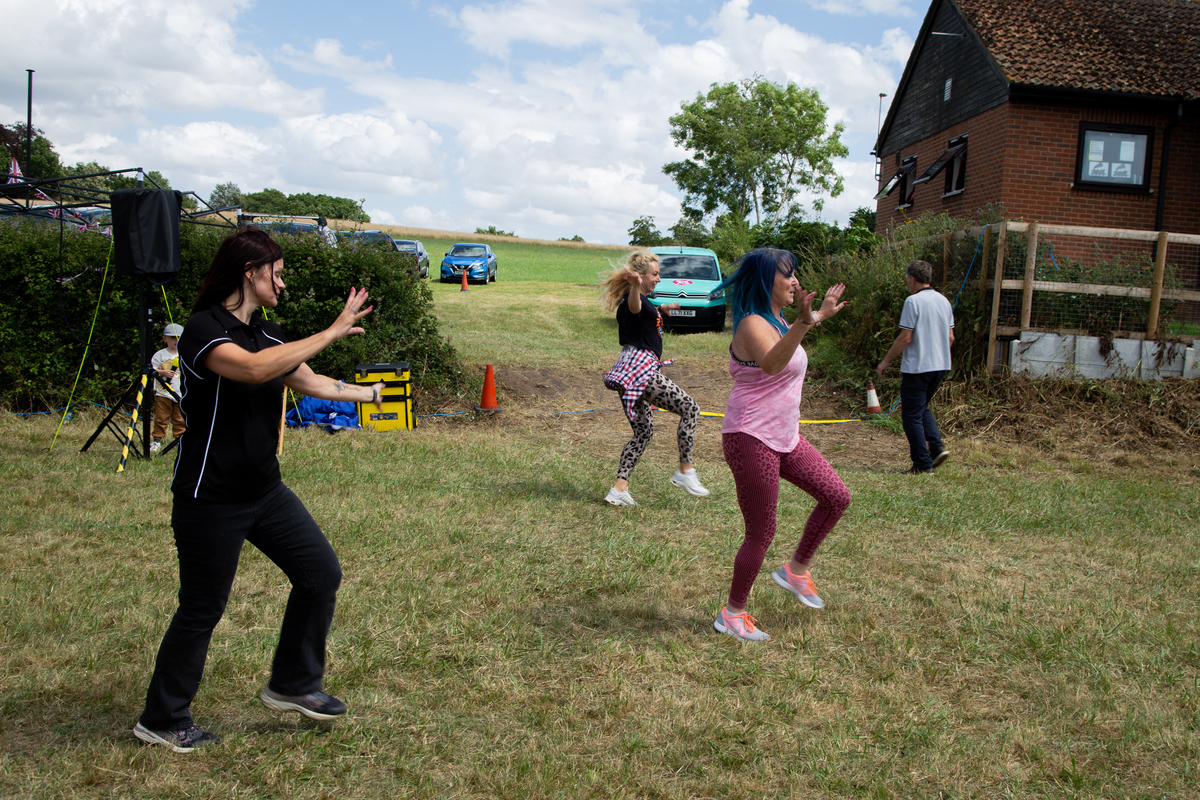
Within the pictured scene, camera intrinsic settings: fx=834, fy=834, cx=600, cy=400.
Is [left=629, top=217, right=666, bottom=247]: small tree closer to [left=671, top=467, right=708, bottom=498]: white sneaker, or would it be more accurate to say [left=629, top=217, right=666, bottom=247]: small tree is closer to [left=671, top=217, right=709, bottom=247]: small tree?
[left=671, top=217, right=709, bottom=247]: small tree

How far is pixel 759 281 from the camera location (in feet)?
12.4

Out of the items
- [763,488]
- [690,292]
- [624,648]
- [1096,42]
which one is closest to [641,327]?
[763,488]

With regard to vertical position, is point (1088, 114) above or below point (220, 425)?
above

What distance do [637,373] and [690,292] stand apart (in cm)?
1117

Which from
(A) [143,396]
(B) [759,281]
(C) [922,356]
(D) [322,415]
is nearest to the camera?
(B) [759,281]

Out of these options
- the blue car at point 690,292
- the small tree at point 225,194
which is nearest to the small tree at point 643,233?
the blue car at point 690,292

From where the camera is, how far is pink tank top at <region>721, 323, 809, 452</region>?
3795 millimetres

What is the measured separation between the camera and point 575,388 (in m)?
11.5

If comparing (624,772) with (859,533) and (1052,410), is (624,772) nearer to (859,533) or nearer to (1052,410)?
(859,533)

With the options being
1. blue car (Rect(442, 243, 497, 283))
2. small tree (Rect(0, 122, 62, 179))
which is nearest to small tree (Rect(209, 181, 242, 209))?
small tree (Rect(0, 122, 62, 179))

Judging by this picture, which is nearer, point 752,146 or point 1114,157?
point 1114,157

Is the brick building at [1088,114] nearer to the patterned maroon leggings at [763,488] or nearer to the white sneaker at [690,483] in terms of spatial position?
the white sneaker at [690,483]

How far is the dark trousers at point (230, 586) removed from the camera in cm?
279

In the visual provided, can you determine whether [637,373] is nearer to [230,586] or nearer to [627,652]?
[627,652]
